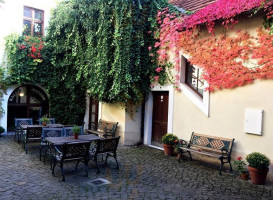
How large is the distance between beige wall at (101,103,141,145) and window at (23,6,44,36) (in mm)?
6169

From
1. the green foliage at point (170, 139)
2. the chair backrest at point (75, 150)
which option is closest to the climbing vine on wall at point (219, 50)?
the green foliage at point (170, 139)

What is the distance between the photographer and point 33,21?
12492mm

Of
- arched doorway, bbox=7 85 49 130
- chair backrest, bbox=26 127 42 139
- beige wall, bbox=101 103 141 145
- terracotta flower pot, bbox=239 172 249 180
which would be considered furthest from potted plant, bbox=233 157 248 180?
arched doorway, bbox=7 85 49 130

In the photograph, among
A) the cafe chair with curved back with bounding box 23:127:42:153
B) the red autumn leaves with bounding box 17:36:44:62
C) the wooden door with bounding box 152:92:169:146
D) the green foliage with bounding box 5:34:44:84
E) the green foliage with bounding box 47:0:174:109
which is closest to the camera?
the cafe chair with curved back with bounding box 23:127:42:153

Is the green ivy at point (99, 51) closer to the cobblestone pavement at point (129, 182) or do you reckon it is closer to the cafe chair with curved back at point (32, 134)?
the cafe chair with curved back at point (32, 134)

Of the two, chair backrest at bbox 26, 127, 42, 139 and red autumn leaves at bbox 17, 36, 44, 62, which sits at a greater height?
red autumn leaves at bbox 17, 36, 44, 62

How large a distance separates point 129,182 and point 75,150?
4.94 ft

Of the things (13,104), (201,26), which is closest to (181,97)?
(201,26)

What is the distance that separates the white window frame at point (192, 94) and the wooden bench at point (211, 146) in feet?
2.61

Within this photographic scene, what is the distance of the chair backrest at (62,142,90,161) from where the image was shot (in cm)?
553

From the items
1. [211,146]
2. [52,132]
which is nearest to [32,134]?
[52,132]

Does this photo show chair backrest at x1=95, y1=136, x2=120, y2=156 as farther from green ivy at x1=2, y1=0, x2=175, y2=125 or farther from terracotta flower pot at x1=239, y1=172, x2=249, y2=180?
terracotta flower pot at x1=239, y1=172, x2=249, y2=180

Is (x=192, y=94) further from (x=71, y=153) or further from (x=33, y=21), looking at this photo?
(x=33, y=21)

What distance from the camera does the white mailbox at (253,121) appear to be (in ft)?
20.4
